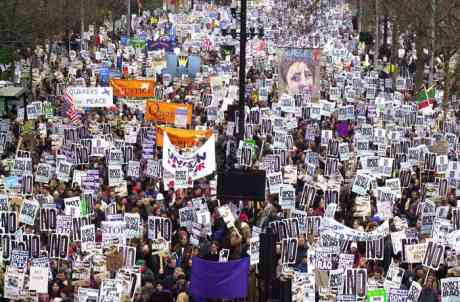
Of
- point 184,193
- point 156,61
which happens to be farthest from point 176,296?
point 156,61

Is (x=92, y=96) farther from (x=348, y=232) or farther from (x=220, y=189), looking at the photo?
(x=348, y=232)

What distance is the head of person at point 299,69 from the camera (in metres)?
31.3

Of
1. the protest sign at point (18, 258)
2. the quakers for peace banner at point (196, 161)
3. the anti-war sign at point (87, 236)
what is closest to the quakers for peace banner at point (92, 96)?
the quakers for peace banner at point (196, 161)

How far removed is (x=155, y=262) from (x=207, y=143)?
499 centimetres

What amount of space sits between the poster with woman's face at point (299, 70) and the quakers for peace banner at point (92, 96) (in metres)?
5.97

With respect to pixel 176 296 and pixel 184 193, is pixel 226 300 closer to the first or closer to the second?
pixel 176 296

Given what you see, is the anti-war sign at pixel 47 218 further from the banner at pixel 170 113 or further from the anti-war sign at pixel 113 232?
the banner at pixel 170 113

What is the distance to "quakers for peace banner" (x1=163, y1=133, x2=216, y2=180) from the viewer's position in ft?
68.4

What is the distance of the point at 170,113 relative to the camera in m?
26.2

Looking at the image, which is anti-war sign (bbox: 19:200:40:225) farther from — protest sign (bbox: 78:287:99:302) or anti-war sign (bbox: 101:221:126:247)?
protest sign (bbox: 78:287:99:302)

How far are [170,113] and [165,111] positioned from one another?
13 centimetres

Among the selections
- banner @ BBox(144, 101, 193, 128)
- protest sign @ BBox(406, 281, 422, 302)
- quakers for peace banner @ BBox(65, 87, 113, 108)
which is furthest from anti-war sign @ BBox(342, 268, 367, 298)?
quakers for peace banner @ BBox(65, 87, 113, 108)

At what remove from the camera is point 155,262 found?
16344 millimetres

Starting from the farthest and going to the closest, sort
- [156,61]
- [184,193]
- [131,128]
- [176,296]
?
[156,61] → [131,128] → [184,193] → [176,296]
